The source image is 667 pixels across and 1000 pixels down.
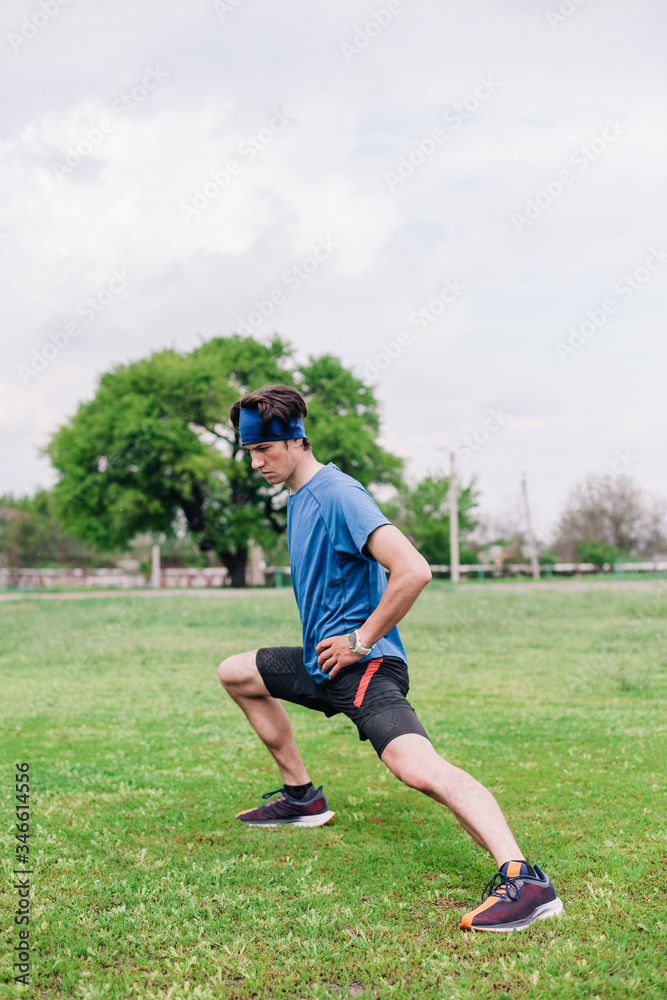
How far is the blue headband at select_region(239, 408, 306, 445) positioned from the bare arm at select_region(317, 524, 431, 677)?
70 centimetres

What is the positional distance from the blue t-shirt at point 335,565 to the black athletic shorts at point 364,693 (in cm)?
7

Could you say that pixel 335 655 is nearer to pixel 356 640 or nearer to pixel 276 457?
pixel 356 640

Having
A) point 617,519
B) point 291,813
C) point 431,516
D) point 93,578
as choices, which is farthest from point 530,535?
point 291,813

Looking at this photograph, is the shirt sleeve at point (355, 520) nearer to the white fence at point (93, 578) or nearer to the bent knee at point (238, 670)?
the bent knee at point (238, 670)

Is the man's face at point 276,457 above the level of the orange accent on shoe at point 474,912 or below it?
above

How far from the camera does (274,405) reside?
3.57 meters

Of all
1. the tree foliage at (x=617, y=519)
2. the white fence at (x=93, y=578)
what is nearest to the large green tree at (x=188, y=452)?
the white fence at (x=93, y=578)

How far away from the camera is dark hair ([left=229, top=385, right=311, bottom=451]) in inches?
140

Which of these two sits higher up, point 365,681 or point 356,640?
point 356,640

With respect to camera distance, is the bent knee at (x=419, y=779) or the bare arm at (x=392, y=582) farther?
the bare arm at (x=392, y=582)

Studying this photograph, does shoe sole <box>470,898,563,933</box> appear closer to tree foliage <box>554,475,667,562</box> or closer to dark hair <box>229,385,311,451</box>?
dark hair <box>229,385,311,451</box>

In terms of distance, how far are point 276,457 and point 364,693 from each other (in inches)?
44.4

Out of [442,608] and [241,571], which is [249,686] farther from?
[241,571]

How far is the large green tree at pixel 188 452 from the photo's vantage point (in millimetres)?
35625
